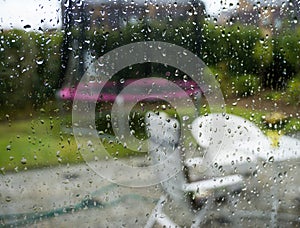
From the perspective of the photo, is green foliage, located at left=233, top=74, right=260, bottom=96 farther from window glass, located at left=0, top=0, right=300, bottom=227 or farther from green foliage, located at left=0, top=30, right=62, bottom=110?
green foliage, located at left=0, top=30, right=62, bottom=110

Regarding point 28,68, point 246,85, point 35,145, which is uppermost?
point 28,68

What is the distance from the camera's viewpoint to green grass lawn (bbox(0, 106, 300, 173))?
1.18m

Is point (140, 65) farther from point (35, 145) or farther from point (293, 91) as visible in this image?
point (293, 91)

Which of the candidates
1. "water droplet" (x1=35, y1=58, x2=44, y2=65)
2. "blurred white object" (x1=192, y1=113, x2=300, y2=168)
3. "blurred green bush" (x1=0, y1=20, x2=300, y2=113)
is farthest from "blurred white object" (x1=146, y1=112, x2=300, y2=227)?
"water droplet" (x1=35, y1=58, x2=44, y2=65)

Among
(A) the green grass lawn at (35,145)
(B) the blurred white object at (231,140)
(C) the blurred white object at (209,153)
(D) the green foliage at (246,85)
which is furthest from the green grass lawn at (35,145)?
(D) the green foliage at (246,85)

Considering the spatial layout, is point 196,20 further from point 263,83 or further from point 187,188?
point 187,188

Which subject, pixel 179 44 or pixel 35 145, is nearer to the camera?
pixel 35 145

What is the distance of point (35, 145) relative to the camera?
1.21m

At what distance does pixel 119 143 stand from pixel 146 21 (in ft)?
1.29

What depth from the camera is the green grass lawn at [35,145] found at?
3.88 ft

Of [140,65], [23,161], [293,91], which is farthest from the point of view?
[293,91]

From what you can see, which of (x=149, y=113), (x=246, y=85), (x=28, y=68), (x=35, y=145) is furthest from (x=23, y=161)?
(x=246, y=85)

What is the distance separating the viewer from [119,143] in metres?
1.29

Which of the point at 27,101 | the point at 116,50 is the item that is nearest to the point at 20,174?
the point at 27,101
